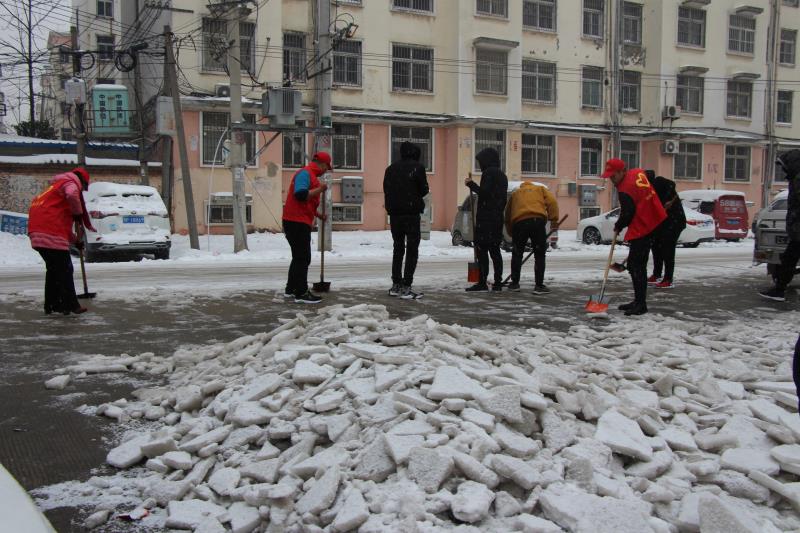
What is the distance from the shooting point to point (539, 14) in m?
30.2

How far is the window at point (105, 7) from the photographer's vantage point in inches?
1662

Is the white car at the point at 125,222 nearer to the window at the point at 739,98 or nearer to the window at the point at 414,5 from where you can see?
the window at the point at 414,5

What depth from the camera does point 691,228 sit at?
2303 cm

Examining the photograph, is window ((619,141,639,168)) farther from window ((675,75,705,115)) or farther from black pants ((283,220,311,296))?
black pants ((283,220,311,296))

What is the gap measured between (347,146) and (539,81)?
894 centimetres

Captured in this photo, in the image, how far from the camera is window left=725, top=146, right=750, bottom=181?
112ft

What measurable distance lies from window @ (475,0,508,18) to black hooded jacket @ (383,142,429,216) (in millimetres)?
21046

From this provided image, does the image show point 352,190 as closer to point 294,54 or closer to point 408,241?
point 294,54

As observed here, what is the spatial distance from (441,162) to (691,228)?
32.1 ft

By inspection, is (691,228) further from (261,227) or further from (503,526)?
(503,526)

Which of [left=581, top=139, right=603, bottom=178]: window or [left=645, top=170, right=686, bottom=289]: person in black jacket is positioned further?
[left=581, top=139, right=603, bottom=178]: window

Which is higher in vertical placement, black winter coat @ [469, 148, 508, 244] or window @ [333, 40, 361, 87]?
window @ [333, 40, 361, 87]

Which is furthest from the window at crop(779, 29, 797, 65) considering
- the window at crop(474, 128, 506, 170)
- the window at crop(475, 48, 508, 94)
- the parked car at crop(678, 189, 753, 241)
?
the window at crop(474, 128, 506, 170)

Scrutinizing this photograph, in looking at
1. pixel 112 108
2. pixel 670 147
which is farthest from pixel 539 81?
pixel 112 108
